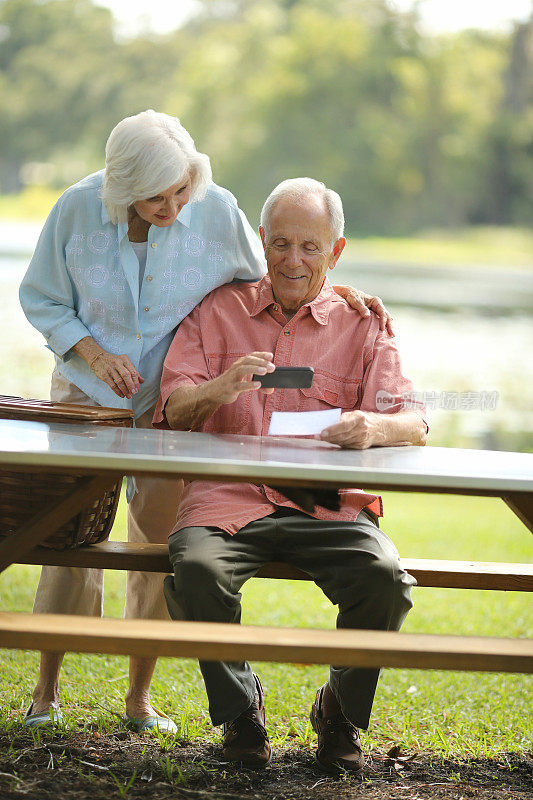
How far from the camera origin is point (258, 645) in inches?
83.6

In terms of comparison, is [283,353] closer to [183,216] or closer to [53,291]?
[183,216]

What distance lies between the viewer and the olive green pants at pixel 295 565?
8.37 ft

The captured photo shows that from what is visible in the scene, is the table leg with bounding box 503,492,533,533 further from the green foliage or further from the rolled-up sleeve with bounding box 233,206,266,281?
the green foliage

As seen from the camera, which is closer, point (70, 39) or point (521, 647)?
point (521, 647)

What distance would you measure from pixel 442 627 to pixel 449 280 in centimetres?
551

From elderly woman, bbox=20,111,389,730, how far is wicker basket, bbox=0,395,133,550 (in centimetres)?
26

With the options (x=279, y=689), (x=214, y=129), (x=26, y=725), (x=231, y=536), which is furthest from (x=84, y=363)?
(x=214, y=129)

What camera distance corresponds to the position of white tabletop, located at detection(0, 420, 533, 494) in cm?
215

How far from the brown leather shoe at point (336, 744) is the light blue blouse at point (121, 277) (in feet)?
3.68

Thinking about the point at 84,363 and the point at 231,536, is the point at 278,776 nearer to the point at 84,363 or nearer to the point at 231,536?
the point at 231,536

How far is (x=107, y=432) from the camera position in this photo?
258 cm

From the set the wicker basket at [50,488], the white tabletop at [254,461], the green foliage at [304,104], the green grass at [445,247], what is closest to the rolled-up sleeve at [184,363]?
the wicker basket at [50,488]

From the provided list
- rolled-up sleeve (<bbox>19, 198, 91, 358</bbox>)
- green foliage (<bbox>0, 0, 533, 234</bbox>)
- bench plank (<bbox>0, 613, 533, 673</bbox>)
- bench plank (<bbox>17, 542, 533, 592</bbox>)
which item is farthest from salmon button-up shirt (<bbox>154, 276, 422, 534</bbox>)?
green foliage (<bbox>0, 0, 533, 234</bbox>)

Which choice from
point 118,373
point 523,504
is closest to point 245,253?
point 118,373
